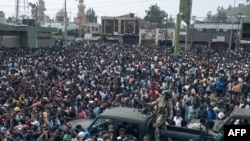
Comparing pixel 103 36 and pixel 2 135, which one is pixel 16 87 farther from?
pixel 103 36

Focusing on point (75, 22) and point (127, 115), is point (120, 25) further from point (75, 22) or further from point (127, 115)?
point (127, 115)

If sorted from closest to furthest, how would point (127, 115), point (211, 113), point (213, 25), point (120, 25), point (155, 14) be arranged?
1. point (127, 115)
2. point (211, 113)
3. point (213, 25)
4. point (120, 25)
5. point (155, 14)

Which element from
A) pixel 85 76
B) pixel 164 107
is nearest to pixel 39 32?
pixel 85 76

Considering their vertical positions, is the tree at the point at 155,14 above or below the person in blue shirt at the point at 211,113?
above

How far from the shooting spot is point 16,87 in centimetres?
1313

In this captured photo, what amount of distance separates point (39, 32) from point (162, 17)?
58624 mm

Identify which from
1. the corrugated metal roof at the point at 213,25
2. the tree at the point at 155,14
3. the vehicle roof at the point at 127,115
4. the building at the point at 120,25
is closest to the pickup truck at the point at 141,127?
the vehicle roof at the point at 127,115

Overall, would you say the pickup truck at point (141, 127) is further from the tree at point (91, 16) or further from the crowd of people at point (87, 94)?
the tree at point (91, 16)

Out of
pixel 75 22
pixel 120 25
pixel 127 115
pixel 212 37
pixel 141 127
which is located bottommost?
pixel 141 127

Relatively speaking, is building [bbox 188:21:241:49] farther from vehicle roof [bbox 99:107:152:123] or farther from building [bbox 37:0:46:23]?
vehicle roof [bbox 99:107:152:123]

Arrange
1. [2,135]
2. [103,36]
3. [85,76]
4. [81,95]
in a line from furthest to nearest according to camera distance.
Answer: [103,36] < [85,76] < [81,95] < [2,135]

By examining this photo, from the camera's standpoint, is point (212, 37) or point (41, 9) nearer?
point (212, 37)

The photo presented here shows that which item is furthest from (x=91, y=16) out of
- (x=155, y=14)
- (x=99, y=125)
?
(x=99, y=125)

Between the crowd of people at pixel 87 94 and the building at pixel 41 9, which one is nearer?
the crowd of people at pixel 87 94
